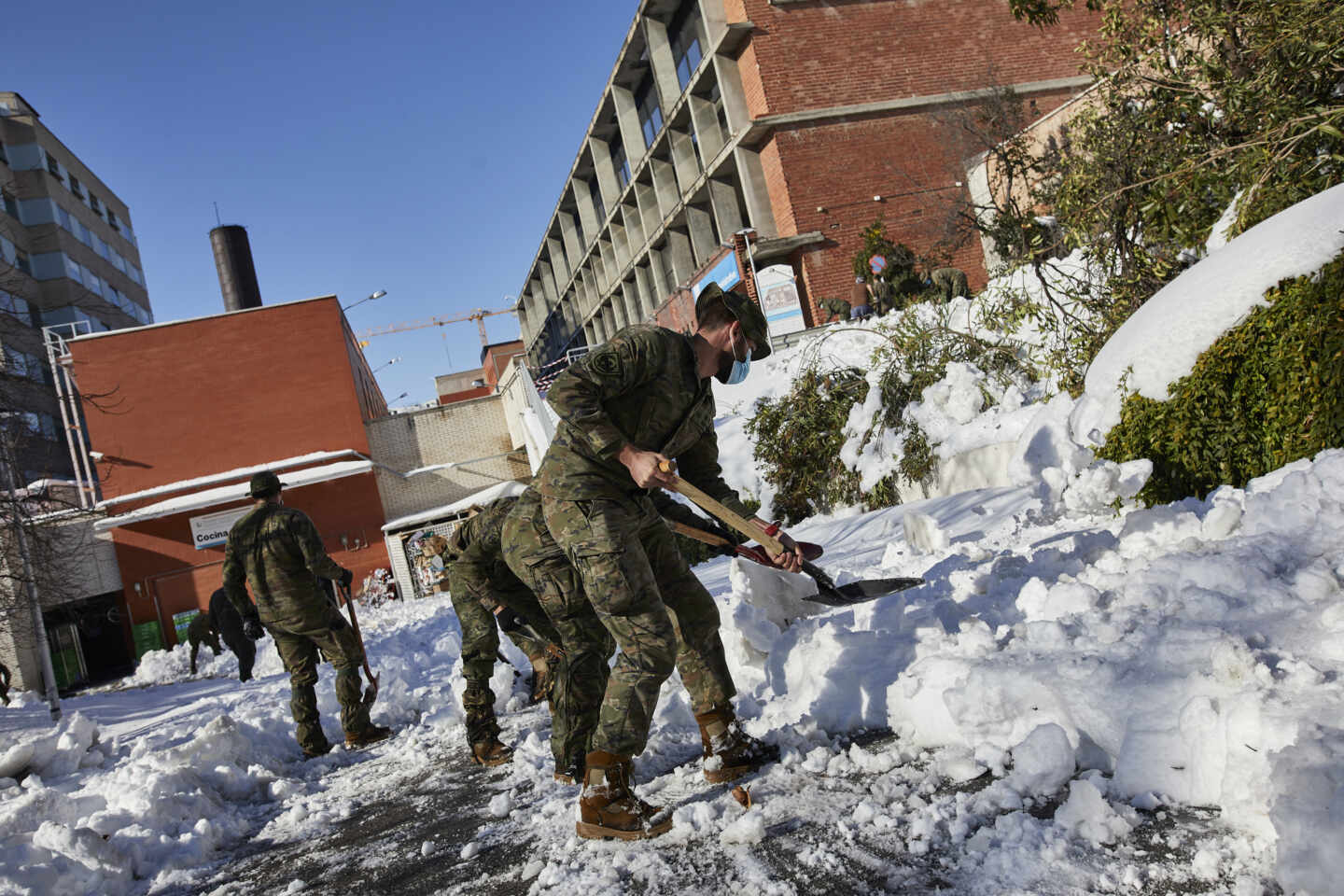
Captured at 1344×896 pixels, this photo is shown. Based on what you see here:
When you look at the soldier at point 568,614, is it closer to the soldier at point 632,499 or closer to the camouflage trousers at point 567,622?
the camouflage trousers at point 567,622

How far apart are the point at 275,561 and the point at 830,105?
62.5 ft

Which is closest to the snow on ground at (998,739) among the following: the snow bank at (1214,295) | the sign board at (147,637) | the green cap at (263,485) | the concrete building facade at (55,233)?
the snow bank at (1214,295)

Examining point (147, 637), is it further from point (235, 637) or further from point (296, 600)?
point (296, 600)

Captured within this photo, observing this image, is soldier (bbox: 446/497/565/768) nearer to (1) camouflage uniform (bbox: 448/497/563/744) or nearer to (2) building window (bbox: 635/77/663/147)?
(1) camouflage uniform (bbox: 448/497/563/744)

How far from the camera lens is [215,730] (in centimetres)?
520

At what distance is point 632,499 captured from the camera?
3070 millimetres

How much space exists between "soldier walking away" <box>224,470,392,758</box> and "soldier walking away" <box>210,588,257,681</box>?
5462 mm

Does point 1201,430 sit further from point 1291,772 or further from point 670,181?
point 670,181

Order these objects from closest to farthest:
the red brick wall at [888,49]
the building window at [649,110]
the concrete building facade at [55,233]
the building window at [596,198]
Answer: the red brick wall at [888,49] → the building window at [649,110] → the concrete building facade at [55,233] → the building window at [596,198]

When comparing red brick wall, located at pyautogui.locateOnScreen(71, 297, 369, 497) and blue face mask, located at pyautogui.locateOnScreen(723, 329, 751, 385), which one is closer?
blue face mask, located at pyautogui.locateOnScreen(723, 329, 751, 385)

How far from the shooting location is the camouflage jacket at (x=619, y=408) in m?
2.85

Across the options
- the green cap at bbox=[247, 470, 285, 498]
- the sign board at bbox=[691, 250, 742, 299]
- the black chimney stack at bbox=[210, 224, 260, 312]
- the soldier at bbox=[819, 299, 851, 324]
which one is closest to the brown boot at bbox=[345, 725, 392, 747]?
the green cap at bbox=[247, 470, 285, 498]

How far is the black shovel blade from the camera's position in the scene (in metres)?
3.34

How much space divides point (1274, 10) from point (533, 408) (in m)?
13.4
